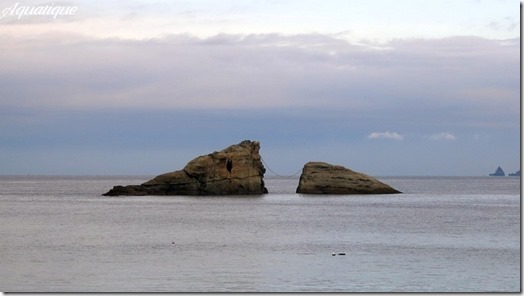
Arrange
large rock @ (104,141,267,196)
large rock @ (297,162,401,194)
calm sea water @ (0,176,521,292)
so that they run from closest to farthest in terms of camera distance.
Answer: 1. calm sea water @ (0,176,521,292)
2. large rock @ (104,141,267,196)
3. large rock @ (297,162,401,194)

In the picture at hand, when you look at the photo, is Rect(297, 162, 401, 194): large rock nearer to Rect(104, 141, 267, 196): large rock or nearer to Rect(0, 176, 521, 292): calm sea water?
Rect(104, 141, 267, 196): large rock

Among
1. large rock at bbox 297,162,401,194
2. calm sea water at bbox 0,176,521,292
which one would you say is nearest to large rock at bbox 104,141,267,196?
large rock at bbox 297,162,401,194

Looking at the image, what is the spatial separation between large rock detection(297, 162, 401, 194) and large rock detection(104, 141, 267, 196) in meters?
6.51

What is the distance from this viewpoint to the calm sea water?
3553 centimetres

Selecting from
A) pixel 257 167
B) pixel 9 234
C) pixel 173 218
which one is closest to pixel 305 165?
pixel 257 167

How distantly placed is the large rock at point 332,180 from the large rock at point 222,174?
21.3ft

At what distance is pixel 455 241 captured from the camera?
53688 millimetres

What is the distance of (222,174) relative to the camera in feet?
328

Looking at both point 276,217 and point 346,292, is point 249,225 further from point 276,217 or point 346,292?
point 346,292

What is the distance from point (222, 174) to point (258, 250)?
2054 inches

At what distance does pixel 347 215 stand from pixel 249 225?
44.2 ft

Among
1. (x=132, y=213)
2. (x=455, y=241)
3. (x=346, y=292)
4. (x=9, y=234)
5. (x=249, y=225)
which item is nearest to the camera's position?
(x=346, y=292)

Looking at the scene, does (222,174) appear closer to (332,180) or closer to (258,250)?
(332,180)

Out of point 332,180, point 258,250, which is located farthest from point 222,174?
point 258,250
